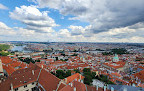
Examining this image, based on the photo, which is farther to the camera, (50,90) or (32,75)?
(32,75)

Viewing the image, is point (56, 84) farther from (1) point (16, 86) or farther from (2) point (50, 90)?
(1) point (16, 86)

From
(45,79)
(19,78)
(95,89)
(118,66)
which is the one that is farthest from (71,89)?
(118,66)

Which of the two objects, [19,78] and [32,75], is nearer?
[19,78]

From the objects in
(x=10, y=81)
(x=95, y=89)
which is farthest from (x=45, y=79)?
(x=95, y=89)

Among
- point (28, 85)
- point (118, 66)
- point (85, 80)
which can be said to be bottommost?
point (118, 66)

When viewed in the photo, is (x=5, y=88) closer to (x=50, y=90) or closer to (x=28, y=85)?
(x=28, y=85)

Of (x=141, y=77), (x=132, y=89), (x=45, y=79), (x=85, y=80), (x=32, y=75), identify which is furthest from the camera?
(x=141, y=77)

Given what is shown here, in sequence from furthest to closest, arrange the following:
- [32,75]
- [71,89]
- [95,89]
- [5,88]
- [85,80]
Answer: [85,80], [32,75], [5,88], [95,89], [71,89]

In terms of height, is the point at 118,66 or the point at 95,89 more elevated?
the point at 95,89

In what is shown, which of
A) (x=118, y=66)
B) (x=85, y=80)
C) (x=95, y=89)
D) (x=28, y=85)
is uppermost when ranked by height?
(x=95, y=89)
